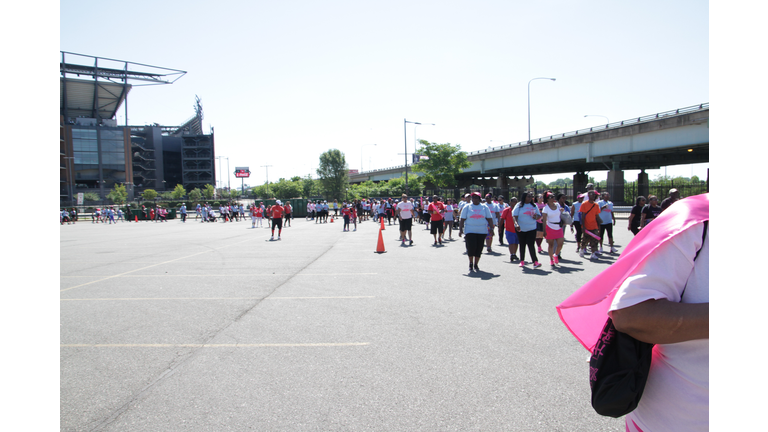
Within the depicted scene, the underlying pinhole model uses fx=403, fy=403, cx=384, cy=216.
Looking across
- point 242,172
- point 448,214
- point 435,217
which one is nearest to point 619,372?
point 435,217

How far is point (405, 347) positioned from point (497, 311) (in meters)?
1.96

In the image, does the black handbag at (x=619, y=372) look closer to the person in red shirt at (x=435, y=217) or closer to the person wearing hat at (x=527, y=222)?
the person wearing hat at (x=527, y=222)

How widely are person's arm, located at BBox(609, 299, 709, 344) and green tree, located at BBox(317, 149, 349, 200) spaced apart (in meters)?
94.1

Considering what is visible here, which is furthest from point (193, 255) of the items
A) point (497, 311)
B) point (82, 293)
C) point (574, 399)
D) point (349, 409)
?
point (574, 399)

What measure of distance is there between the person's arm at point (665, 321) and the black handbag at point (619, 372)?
78mm

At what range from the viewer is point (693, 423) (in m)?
1.34

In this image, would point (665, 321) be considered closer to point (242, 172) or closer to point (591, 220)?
Result: point (591, 220)

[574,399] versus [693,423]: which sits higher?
[693,423]

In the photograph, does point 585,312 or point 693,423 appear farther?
point 585,312

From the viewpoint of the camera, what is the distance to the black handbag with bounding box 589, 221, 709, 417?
1367 millimetres

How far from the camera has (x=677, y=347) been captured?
4.38ft
